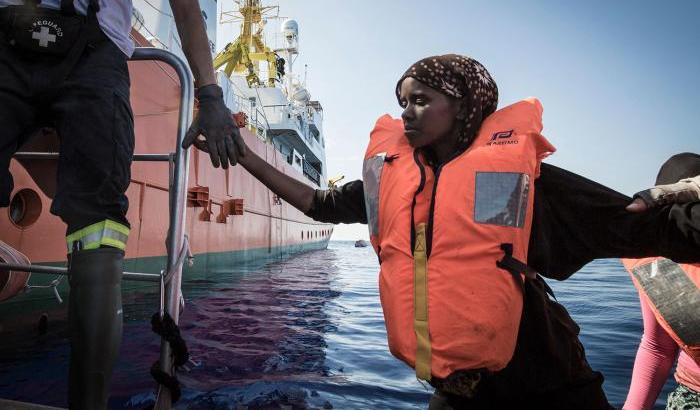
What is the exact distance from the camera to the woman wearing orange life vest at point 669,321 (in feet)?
5.31

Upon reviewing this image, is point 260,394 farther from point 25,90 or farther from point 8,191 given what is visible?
point 25,90

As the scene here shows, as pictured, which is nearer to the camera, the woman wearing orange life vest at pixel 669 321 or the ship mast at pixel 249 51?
the woman wearing orange life vest at pixel 669 321

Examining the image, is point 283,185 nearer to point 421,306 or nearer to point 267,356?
point 421,306

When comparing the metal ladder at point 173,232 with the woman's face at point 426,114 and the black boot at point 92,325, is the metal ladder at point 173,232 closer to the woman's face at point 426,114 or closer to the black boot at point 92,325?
the black boot at point 92,325

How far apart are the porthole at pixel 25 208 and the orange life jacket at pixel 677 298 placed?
5093 mm

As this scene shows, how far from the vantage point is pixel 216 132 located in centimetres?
141

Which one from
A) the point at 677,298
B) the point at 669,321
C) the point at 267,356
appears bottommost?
the point at 267,356

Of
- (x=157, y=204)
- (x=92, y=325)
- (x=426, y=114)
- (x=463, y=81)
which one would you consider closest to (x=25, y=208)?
(x=157, y=204)

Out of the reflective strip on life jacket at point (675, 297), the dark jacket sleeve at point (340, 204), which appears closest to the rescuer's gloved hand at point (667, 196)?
the reflective strip on life jacket at point (675, 297)

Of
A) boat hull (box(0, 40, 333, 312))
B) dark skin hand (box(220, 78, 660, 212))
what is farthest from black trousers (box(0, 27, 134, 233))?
boat hull (box(0, 40, 333, 312))

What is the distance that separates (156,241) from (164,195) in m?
0.74

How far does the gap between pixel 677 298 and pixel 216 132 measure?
→ 2.04 meters

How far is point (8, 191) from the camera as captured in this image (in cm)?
123

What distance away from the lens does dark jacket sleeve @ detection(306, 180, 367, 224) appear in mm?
1695
